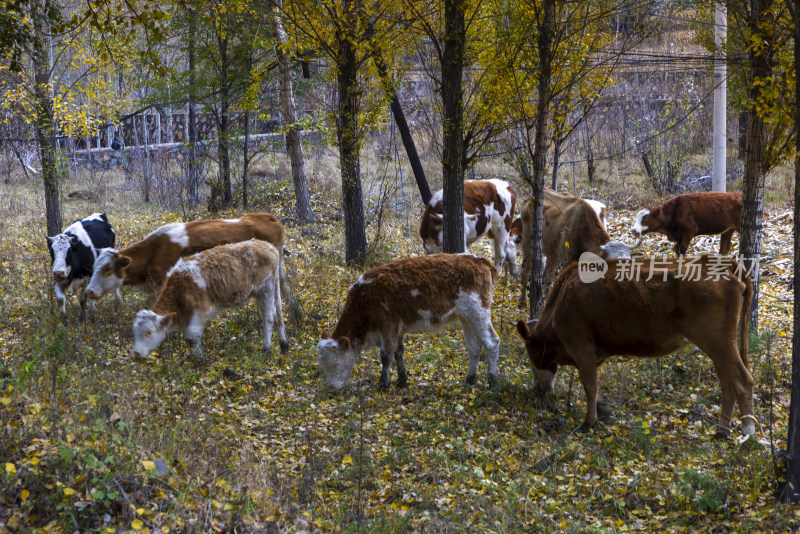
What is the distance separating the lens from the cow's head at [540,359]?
816 centimetres

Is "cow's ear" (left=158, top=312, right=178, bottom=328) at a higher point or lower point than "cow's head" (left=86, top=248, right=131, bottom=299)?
lower

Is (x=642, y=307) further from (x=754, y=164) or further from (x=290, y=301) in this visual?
(x=290, y=301)

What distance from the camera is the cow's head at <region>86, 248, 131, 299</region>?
33.6 feet

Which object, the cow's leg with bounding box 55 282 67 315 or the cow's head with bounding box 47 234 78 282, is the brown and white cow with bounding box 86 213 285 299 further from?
the cow's head with bounding box 47 234 78 282

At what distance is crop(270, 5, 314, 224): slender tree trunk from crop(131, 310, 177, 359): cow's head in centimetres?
738

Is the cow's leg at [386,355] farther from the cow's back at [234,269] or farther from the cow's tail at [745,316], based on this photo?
the cow's tail at [745,316]

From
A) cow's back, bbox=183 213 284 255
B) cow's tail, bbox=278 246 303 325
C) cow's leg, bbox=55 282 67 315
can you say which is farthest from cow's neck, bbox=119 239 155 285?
cow's tail, bbox=278 246 303 325

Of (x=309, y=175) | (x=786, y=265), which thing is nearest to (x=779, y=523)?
(x=786, y=265)

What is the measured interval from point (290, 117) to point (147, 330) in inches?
353

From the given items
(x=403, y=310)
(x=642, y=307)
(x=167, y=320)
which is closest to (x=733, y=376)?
(x=642, y=307)

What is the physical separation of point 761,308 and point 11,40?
12966 millimetres

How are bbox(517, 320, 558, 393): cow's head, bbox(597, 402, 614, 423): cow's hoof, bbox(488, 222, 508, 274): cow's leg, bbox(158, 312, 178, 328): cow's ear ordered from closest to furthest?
bbox(597, 402, 614, 423): cow's hoof
bbox(517, 320, 558, 393): cow's head
bbox(158, 312, 178, 328): cow's ear
bbox(488, 222, 508, 274): cow's leg

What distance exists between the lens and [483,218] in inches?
554

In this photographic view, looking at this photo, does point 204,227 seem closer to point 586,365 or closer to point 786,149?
point 586,365
